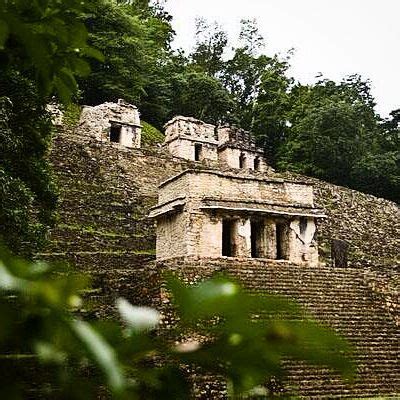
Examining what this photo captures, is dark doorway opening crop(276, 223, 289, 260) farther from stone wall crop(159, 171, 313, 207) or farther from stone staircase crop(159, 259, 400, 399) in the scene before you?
stone staircase crop(159, 259, 400, 399)

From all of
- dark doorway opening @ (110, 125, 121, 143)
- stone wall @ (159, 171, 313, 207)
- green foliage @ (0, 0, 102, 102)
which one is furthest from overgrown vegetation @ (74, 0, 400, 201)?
green foliage @ (0, 0, 102, 102)

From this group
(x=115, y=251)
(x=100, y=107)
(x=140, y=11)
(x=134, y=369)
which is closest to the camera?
(x=134, y=369)

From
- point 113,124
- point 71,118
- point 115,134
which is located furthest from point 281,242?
point 71,118

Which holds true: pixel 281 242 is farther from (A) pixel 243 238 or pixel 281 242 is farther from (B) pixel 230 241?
(B) pixel 230 241

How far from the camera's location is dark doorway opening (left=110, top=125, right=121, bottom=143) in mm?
27462

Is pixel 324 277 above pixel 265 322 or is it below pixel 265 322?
above

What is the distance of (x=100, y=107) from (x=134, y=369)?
27441 millimetres

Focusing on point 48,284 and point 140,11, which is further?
point 140,11

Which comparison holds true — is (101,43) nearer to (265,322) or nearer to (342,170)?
(342,170)

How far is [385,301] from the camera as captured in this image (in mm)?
12898

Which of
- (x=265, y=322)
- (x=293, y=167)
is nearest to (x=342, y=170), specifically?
(x=293, y=167)

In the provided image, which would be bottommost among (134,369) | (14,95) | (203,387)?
(203,387)

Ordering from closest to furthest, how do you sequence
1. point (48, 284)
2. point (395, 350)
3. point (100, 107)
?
1. point (48, 284)
2. point (395, 350)
3. point (100, 107)

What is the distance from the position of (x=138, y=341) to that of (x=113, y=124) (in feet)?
88.6
